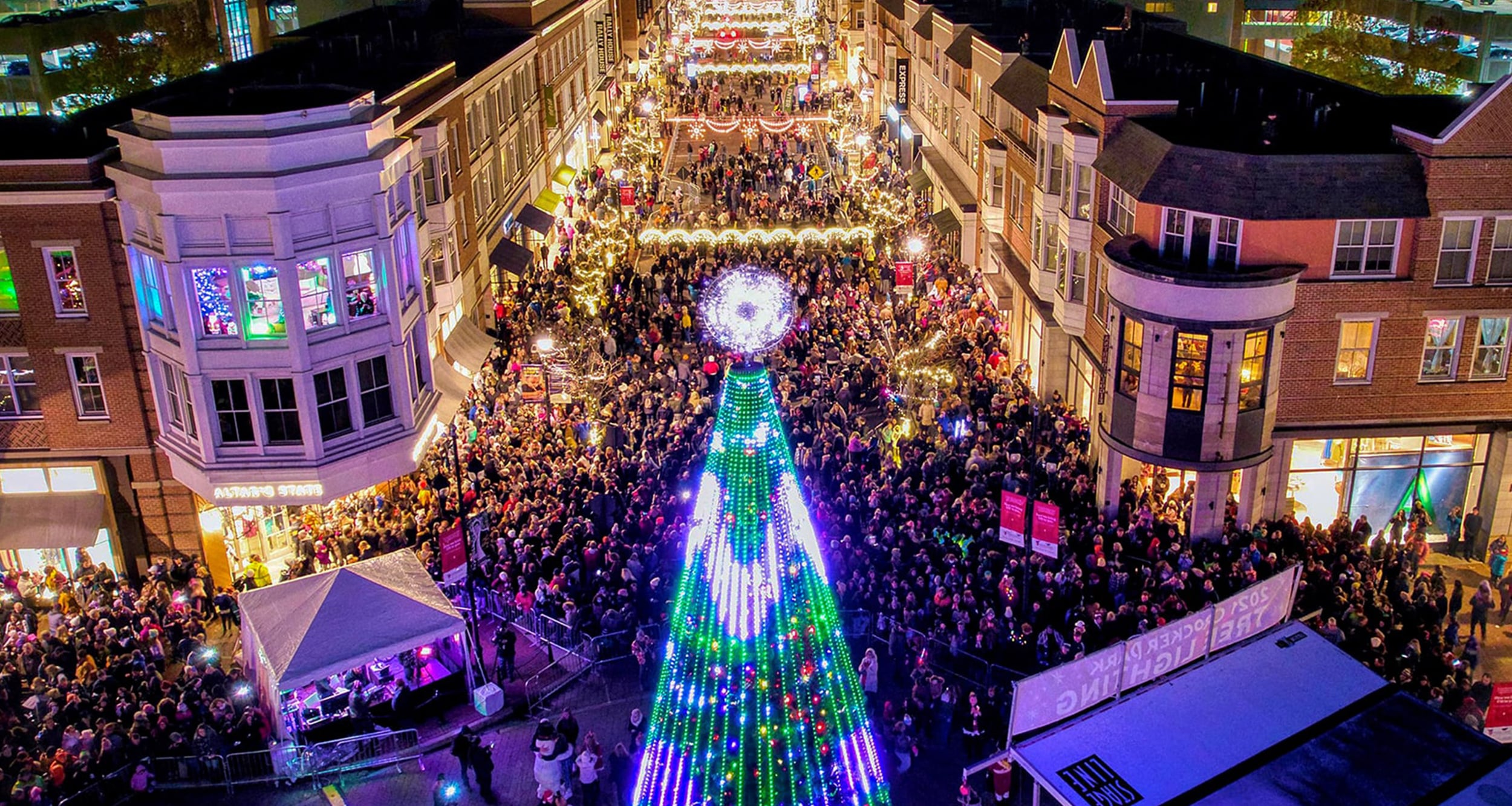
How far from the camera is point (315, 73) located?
36875 mm

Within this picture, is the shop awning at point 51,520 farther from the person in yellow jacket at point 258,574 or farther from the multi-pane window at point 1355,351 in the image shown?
the multi-pane window at point 1355,351

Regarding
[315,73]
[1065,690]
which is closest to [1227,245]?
[1065,690]

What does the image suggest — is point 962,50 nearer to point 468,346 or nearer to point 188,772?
point 468,346

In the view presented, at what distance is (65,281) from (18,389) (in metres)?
2.85

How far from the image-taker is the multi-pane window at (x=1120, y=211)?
28.3 metres

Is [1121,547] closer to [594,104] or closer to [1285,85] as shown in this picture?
[1285,85]

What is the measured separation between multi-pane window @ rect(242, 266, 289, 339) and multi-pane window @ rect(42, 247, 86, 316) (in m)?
3.91

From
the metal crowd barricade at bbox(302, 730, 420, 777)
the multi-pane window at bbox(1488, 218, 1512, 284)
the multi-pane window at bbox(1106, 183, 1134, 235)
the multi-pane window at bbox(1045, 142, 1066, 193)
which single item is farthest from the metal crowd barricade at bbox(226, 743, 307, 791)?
the multi-pane window at bbox(1045, 142, 1066, 193)

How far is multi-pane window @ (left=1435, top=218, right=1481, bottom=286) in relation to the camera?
25.5m

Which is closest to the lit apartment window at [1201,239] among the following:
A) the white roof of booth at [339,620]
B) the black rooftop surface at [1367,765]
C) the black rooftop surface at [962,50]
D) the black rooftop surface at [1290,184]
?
the black rooftop surface at [1290,184]

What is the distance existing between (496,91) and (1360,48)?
41.4 m

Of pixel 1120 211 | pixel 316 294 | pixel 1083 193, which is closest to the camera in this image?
pixel 316 294

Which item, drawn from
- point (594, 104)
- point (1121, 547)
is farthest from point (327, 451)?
point (594, 104)

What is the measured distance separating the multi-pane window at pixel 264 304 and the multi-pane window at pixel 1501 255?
5.70 meters
